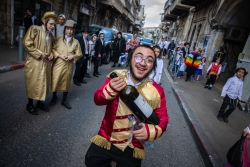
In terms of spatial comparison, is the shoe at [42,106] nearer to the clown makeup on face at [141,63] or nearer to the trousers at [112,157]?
the trousers at [112,157]

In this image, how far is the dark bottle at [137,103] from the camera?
1258 mm

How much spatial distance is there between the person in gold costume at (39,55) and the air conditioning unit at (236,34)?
11657 millimetres

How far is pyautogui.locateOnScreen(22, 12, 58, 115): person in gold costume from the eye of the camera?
3.15 meters

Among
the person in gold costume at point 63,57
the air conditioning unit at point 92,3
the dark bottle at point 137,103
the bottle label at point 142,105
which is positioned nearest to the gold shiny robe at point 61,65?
the person in gold costume at point 63,57

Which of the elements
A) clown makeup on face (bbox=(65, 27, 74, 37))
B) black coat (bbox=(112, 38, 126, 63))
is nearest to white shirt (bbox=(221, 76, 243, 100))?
clown makeup on face (bbox=(65, 27, 74, 37))

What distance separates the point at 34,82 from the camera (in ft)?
10.9

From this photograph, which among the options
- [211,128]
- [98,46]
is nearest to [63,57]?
[211,128]

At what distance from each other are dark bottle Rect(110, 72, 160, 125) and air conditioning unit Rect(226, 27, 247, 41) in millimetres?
12525

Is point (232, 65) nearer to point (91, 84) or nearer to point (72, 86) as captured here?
point (91, 84)

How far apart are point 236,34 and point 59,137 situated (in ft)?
41.7

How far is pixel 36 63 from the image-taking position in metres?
3.26

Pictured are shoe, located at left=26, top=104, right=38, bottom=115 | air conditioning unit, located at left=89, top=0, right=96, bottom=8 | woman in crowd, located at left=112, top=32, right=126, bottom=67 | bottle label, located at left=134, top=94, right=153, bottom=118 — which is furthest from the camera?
air conditioning unit, located at left=89, top=0, right=96, bottom=8

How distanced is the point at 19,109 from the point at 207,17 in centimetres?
1489

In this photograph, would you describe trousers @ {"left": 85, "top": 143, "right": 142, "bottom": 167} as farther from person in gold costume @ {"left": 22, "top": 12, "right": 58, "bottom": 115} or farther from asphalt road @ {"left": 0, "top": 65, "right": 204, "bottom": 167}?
person in gold costume @ {"left": 22, "top": 12, "right": 58, "bottom": 115}
